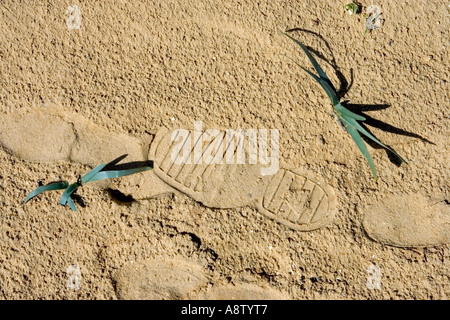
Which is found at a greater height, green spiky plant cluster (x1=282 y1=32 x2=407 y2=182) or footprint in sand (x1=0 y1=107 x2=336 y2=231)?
green spiky plant cluster (x1=282 y1=32 x2=407 y2=182)

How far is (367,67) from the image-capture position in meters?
2.36

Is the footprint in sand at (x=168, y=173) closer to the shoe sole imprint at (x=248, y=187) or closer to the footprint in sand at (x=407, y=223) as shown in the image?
the shoe sole imprint at (x=248, y=187)

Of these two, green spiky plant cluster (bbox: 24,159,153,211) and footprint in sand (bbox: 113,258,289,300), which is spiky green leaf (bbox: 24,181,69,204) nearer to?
green spiky plant cluster (bbox: 24,159,153,211)

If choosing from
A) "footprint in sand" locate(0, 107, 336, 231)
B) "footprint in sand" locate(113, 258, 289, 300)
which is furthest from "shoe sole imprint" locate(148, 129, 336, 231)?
"footprint in sand" locate(113, 258, 289, 300)

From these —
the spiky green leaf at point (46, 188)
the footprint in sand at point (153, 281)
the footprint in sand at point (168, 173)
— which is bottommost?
→ the footprint in sand at point (153, 281)

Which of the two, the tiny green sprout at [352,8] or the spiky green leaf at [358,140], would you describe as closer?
the spiky green leaf at [358,140]

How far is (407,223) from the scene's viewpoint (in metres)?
2.29

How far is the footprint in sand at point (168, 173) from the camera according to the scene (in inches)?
90.8

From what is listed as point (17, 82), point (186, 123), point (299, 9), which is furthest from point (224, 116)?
point (17, 82)

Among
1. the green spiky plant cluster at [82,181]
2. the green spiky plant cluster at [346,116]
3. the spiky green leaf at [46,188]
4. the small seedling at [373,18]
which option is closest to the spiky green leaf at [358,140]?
the green spiky plant cluster at [346,116]

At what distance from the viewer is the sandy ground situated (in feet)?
7.51

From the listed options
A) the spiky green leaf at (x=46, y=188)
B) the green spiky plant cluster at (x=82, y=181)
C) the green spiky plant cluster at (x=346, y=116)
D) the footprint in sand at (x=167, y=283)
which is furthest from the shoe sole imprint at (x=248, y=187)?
the spiky green leaf at (x=46, y=188)

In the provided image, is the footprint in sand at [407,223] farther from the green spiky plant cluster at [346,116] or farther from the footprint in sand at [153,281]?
the footprint in sand at [153,281]

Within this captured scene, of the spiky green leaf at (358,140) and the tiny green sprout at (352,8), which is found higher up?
the tiny green sprout at (352,8)
